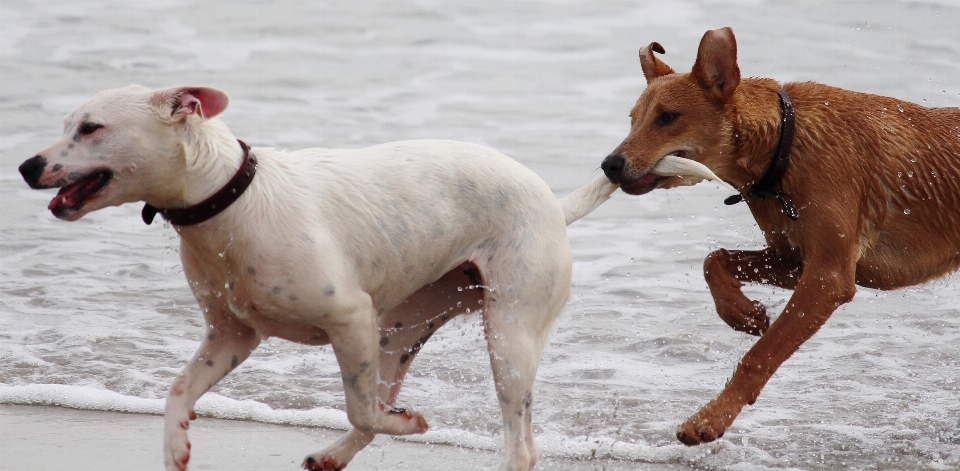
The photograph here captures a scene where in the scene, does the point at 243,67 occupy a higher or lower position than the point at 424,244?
lower

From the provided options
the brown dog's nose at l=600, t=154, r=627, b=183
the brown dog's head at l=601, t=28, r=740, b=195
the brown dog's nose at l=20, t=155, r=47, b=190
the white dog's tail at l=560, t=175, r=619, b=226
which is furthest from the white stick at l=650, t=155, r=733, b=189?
the brown dog's nose at l=20, t=155, r=47, b=190

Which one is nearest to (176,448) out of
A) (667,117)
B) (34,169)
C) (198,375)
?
(198,375)

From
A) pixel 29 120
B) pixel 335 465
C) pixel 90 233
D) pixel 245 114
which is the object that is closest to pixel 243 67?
pixel 245 114

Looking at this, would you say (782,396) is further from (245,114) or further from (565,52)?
(565,52)

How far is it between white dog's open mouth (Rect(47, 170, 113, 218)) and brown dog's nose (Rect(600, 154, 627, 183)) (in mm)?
1909

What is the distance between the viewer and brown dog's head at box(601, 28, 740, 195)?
4531 mm

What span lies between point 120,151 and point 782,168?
258cm

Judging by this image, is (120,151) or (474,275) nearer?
(120,151)

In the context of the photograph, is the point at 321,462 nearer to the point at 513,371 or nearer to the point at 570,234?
the point at 513,371

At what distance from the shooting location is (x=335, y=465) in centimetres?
409

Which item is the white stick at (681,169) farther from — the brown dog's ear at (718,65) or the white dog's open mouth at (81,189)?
the white dog's open mouth at (81,189)

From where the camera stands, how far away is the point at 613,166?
447cm

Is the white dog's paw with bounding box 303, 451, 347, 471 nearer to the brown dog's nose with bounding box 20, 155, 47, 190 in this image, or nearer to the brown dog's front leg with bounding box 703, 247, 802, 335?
the brown dog's nose with bounding box 20, 155, 47, 190

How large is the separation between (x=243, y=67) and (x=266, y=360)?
8357 millimetres
